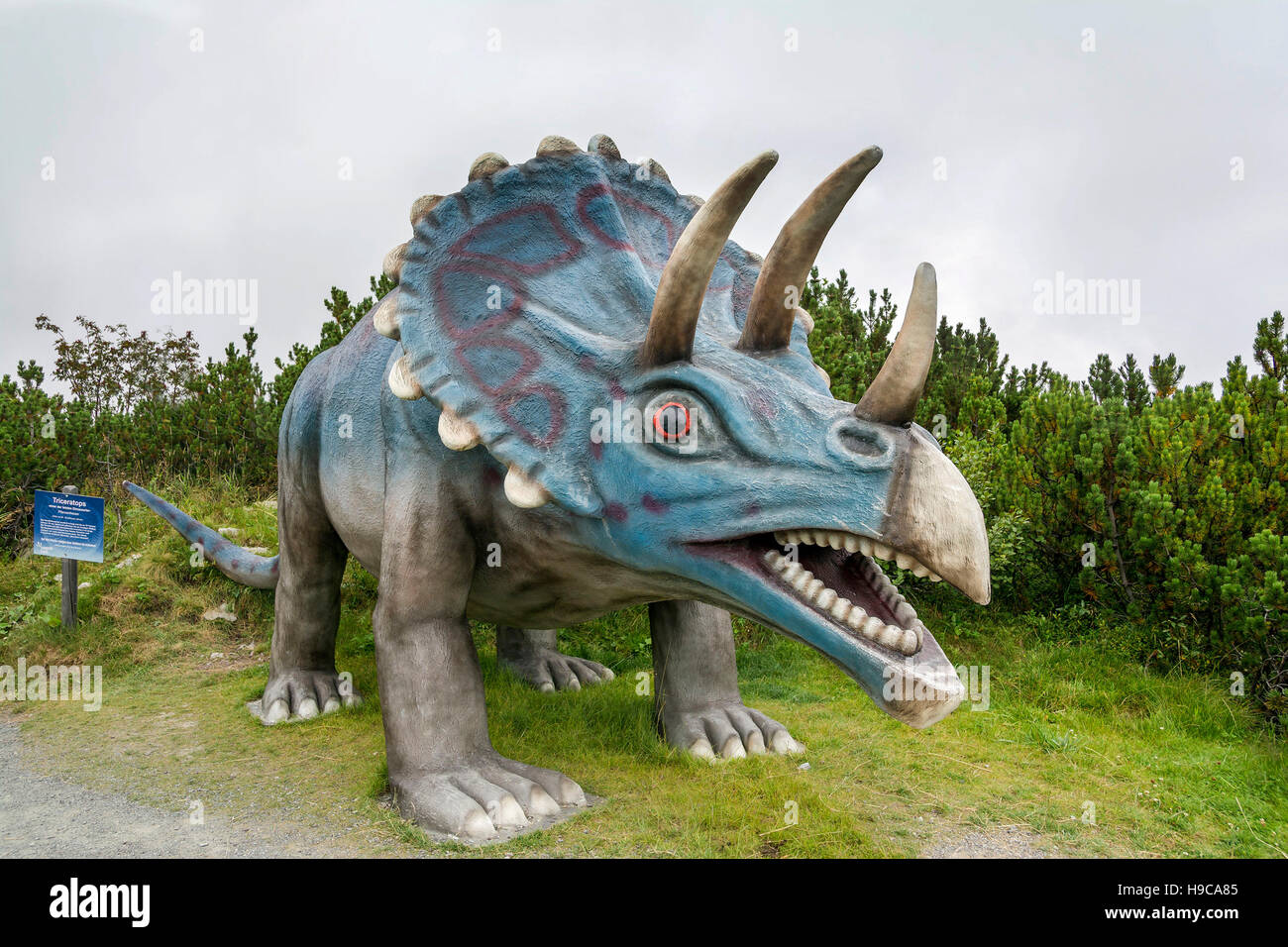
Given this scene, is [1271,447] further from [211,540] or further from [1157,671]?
[211,540]

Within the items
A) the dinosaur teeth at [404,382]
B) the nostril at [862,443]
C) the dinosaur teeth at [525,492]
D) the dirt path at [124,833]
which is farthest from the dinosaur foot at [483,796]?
the nostril at [862,443]

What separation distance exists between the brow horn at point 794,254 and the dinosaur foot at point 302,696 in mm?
2964

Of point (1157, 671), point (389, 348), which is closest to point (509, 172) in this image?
point (389, 348)

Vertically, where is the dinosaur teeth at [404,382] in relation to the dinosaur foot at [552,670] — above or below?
above

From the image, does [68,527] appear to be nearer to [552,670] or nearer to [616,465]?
[552,670]

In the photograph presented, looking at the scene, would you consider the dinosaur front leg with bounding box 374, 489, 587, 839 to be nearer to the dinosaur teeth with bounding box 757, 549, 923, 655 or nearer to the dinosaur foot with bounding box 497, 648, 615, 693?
the dinosaur teeth with bounding box 757, 549, 923, 655

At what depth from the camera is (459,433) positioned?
298 centimetres

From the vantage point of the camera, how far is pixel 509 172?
3.42 metres

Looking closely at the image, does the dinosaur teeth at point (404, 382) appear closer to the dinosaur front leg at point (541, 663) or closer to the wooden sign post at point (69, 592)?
the dinosaur front leg at point (541, 663)

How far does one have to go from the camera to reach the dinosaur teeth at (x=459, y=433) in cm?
297

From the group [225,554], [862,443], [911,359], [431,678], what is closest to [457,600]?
[431,678]

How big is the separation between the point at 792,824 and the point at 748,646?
9.49ft

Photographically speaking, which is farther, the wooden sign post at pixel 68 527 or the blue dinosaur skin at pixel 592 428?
the wooden sign post at pixel 68 527

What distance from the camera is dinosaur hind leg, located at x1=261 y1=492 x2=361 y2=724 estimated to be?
4.64m
